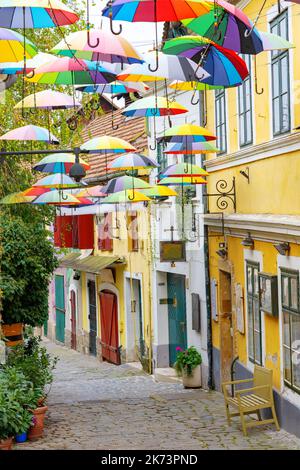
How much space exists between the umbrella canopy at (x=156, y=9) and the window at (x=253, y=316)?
743cm

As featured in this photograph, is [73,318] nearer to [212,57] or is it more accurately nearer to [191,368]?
[191,368]

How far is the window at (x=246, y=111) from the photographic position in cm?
1386

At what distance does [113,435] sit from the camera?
12539mm

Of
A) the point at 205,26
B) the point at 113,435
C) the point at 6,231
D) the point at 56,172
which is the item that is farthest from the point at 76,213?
the point at 205,26

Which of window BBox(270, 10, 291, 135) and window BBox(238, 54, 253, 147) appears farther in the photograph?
window BBox(238, 54, 253, 147)

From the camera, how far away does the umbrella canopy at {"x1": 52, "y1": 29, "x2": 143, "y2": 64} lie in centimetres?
837

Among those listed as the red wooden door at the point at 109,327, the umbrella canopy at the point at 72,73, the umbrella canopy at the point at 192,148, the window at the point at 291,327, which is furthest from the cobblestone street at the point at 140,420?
the umbrella canopy at the point at 72,73

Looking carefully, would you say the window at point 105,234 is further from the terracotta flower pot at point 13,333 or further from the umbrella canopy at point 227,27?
the umbrella canopy at point 227,27

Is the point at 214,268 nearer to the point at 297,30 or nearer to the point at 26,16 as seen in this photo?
the point at 297,30

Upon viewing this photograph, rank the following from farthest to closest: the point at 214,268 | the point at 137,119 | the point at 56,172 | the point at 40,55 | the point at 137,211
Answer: the point at 137,119, the point at 137,211, the point at 214,268, the point at 56,172, the point at 40,55

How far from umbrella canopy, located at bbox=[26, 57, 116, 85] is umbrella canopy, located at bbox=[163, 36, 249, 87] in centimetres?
169

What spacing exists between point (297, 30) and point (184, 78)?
119 inches

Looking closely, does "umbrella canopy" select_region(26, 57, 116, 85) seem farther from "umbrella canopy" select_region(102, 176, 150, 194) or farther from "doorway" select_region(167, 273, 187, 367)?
"doorway" select_region(167, 273, 187, 367)

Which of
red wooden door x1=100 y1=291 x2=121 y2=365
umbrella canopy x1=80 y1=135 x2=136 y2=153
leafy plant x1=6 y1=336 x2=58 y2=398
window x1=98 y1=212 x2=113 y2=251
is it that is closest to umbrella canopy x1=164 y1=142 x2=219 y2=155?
umbrella canopy x1=80 y1=135 x2=136 y2=153
